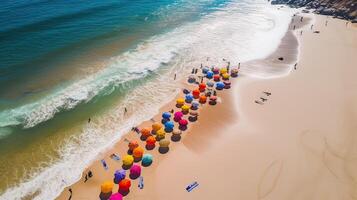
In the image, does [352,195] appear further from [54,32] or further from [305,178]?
[54,32]

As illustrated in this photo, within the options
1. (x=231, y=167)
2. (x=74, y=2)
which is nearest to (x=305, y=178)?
(x=231, y=167)

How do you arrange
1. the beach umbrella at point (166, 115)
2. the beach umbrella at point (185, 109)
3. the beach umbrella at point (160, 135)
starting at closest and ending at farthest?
the beach umbrella at point (160, 135) < the beach umbrella at point (166, 115) < the beach umbrella at point (185, 109)

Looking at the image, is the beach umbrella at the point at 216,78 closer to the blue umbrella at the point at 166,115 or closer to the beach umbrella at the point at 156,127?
the blue umbrella at the point at 166,115

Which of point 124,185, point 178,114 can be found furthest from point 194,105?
point 124,185

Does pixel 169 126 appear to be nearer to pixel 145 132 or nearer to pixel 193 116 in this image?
pixel 145 132

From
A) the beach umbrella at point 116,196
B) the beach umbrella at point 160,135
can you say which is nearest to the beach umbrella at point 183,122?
the beach umbrella at point 160,135

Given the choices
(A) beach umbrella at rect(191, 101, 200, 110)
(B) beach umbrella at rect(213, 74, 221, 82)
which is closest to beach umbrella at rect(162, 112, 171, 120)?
(A) beach umbrella at rect(191, 101, 200, 110)

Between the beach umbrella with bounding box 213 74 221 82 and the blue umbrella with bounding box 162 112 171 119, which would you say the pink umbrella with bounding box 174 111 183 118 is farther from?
the beach umbrella with bounding box 213 74 221 82
